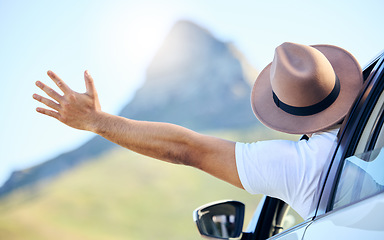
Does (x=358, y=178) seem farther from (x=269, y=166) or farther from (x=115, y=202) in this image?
(x=115, y=202)

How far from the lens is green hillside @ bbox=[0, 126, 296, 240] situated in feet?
90.1

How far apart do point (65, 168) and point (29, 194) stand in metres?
5.80

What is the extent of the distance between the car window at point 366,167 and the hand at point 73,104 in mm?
1180

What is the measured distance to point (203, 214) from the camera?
2256 millimetres

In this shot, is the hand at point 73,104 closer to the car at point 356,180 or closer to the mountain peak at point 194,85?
the car at point 356,180

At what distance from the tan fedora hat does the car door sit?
348 millimetres

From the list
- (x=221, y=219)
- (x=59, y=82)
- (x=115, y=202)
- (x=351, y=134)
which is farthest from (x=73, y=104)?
(x=115, y=202)

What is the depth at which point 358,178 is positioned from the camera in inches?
50.8

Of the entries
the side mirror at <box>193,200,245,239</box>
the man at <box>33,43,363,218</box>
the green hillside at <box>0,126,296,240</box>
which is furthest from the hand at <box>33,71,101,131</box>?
the green hillside at <box>0,126,296,240</box>

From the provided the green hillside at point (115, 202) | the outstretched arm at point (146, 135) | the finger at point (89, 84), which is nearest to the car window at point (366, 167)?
the outstretched arm at point (146, 135)

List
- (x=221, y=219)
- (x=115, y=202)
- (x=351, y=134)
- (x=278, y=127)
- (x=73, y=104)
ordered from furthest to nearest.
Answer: (x=115, y=202) → (x=221, y=219) → (x=73, y=104) → (x=278, y=127) → (x=351, y=134)

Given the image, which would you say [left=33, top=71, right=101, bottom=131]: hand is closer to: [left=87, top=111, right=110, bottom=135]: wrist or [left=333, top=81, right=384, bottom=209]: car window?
[left=87, top=111, right=110, bottom=135]: wrist

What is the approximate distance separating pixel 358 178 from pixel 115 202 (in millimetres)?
32621

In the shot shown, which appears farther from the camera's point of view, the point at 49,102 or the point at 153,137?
the point at 49,102
